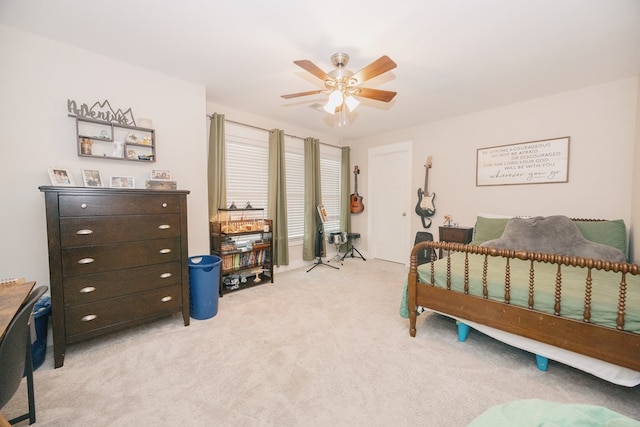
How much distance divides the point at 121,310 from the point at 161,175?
1.27m

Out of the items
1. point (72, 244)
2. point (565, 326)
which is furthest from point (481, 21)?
point (72, 244)

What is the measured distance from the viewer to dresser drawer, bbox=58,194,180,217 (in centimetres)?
179

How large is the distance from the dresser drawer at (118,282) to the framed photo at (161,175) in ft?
2.92

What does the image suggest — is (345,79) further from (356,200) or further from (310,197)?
(356,200)

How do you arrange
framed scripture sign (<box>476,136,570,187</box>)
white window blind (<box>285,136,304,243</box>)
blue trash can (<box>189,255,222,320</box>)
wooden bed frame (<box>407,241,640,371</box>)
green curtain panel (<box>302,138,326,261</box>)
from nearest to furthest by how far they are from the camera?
wooden bed frame (<box>407,241,640,371</box>)
blue trash can (<box>189,255,222,320</box>)
framed scripture sign (<box>476,136,570,187</box>)
white window blind (<box>285,136,304,243</box>)
green curtain panel (<box>302,138,326,261</box>)

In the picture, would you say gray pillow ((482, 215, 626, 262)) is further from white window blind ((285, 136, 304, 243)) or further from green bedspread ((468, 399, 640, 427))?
white window blind ((285, 136, 304, 243))

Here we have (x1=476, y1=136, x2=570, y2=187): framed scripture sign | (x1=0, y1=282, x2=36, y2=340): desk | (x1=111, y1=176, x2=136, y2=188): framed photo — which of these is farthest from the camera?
(x1=476, y1=136, x2=570, y2=187): framed scripture sign

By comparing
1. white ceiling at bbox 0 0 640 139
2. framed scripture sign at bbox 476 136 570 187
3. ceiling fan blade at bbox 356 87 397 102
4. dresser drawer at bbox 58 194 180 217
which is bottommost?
dresser drawer at bbox 58 194 180 217

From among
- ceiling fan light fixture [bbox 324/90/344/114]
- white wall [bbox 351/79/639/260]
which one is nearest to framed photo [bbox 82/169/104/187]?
ceiling fan light fixture [bbox 324/90/344/114]

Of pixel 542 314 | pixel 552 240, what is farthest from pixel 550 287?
pixel 552 240

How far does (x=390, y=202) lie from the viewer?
4.81 metres

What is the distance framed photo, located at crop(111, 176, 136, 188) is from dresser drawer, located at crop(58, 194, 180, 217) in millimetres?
470

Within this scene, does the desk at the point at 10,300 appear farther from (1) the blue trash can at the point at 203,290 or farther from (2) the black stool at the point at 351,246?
(2) the black stool at the point at 351,246

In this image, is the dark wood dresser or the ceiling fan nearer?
the dark wood dresser
